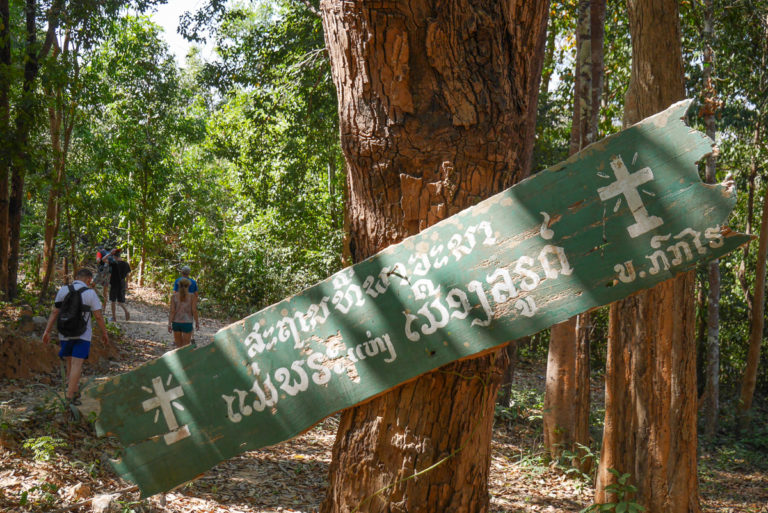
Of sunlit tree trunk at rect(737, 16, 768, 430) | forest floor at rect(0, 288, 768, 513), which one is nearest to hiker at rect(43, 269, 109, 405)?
forest floor at rect(0, 288, 768, 513)

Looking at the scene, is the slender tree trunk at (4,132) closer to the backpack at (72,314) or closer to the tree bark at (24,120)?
the tree bark at (24,120)

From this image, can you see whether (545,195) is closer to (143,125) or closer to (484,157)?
(484,157)

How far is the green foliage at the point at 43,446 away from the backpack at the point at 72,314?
1.71 meters

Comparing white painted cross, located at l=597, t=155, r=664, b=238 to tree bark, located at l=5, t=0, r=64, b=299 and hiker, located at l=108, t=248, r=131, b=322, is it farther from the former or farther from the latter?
hiker, located at l=108, t=248, r=131, b=322

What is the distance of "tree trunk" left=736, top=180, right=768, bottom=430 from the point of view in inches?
490

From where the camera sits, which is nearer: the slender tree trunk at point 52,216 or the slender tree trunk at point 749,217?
the slender tree trunk at point 52,216

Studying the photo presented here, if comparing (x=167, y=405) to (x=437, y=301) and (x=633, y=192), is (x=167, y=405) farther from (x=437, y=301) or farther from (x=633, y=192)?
(x=633, y=192)

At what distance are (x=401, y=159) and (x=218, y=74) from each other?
12.9 m

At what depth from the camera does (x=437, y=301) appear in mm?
1648

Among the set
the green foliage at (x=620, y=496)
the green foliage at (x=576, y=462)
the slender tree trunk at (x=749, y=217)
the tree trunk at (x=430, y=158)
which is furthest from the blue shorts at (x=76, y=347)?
the slender tree trunk at (x=749, y=217)

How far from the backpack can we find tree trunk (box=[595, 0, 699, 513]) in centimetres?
584

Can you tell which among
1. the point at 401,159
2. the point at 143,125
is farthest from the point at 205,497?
the point at 143,125

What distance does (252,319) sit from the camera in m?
1.85

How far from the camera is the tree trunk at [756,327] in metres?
12.5
